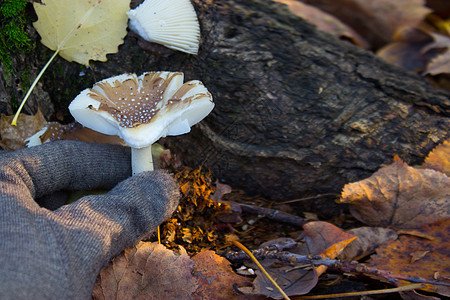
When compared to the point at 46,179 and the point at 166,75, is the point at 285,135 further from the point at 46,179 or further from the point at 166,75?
the point at 46,179

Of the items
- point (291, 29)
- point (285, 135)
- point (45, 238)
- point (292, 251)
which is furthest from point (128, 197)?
point (291, 29)

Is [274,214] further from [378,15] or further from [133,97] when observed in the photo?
[378,15]

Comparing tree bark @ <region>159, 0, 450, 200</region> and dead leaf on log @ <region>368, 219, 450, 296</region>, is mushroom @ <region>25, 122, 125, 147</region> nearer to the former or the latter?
tree bark @ <region>159, 0, 450, 200</region>

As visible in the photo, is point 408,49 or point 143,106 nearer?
point 143,106

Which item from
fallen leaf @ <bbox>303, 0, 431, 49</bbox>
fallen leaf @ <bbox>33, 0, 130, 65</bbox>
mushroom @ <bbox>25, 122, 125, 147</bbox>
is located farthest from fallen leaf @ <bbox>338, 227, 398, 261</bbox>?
fallen leaf @ <bbox>303, 0, 431, 49</bbox>

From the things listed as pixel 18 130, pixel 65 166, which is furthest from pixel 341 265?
pixel 18 130
